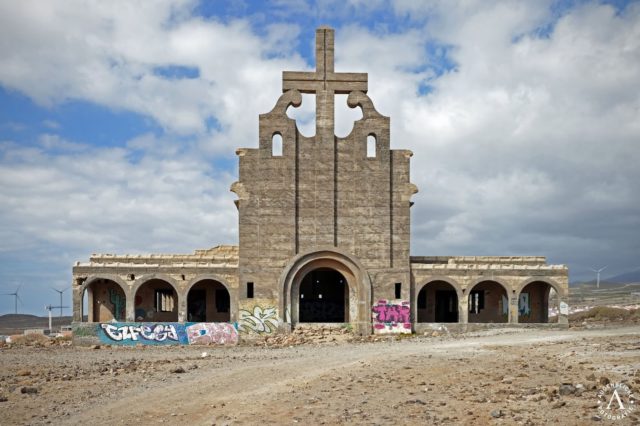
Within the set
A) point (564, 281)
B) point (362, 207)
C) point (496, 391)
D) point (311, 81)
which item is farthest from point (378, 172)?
point (496, 391)

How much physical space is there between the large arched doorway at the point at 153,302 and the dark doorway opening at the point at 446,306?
664 inches

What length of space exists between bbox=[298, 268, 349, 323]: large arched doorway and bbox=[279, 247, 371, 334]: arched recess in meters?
8.43

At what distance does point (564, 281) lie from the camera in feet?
140

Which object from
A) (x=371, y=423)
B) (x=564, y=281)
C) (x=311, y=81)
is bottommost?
(x=371, y=423)

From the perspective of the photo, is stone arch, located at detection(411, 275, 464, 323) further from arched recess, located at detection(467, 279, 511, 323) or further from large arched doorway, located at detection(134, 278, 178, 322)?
large arched doorway, located at detection(134, 278, 178, 322)

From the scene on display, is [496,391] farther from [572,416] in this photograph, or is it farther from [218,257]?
[218,257]

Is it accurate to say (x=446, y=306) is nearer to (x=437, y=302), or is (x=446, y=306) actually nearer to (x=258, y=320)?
(x=437, y=302)

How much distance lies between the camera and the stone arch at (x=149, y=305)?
135 feet

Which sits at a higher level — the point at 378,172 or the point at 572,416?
the point at 378,172

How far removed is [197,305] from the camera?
45312 millimetres

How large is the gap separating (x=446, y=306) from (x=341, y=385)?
25.9 metres

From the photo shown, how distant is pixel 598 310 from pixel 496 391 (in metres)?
40.6

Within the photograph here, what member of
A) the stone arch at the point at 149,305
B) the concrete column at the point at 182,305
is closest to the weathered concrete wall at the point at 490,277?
the concrete column at the point at 182,305

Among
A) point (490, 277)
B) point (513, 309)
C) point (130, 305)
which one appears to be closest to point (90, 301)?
point (130, 305)
